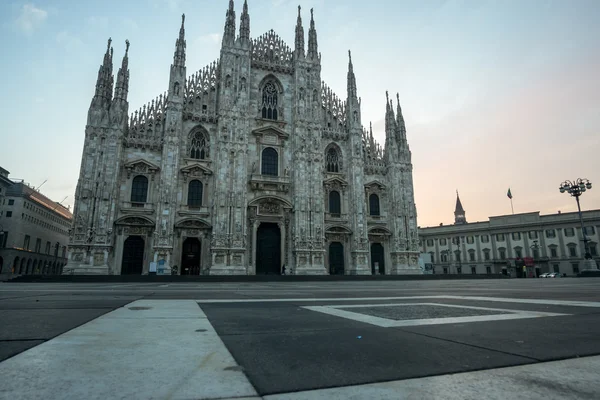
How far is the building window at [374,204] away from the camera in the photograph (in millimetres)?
33719

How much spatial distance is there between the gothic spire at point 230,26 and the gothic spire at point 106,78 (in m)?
9.18

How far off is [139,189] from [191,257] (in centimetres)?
650

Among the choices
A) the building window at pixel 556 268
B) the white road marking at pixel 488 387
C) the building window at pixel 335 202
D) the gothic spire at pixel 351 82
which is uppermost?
A: the gothic spire at pixel 351 82

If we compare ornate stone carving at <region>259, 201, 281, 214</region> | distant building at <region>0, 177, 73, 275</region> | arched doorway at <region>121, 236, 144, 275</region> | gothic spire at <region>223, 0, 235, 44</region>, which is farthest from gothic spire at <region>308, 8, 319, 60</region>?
distant building at <region>0, 177, 73, 275</region>

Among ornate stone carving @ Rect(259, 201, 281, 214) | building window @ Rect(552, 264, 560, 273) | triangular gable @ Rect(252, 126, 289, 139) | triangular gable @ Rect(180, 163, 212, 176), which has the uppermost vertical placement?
triangular gable @ Rect(252, 126, 289, 139)

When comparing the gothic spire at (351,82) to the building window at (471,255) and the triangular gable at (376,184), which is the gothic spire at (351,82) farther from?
the building window at (471,255)

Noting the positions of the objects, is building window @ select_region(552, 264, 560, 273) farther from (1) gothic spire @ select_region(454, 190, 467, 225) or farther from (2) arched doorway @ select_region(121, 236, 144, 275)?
(2) arched doorway @ select_region(121, 236, 144, 275)

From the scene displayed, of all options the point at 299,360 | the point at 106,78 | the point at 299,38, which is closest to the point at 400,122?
the point at 299,38

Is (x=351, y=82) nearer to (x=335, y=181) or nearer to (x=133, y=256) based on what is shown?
(x=335, y=181)

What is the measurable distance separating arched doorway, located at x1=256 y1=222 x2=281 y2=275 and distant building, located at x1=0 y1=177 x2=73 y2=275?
3921 centimetres

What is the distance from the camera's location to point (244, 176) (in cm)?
2855

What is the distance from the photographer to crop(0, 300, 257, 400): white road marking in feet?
4.21

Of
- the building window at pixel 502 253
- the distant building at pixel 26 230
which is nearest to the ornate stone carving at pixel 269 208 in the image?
the distant building at pixel 26 230

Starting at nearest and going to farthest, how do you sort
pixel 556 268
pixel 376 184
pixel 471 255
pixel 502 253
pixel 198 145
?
1. pixel 198 145
2. pixel 376 184
3. pixel 556 268
4. pixel 502 253
5. pixel 471 255
